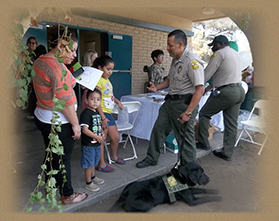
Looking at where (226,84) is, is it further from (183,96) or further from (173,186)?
(173,186)

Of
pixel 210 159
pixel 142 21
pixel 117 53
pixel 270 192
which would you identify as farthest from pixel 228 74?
pixel 142 21

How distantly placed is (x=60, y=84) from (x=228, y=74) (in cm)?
256

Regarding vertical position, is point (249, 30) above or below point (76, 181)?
above

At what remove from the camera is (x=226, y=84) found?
3.29 metres

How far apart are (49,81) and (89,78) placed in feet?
1.98

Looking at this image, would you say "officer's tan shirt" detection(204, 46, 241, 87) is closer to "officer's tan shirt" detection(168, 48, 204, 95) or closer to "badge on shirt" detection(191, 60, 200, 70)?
"officer's tan shirt" detection(168, 48, 204, 95)

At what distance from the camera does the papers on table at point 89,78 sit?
Result: 223cm

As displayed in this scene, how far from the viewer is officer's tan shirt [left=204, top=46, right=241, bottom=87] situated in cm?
322

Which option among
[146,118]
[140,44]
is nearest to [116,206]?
[146,118]

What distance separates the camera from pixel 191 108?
2480 mm

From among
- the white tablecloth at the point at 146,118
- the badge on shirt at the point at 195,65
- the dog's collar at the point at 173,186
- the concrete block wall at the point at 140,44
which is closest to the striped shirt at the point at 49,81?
the dog's collar at the point at 173,186

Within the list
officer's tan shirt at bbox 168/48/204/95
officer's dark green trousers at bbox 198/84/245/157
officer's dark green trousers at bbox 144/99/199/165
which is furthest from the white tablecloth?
officer's dark green trousers at bbox 198/84/245/157

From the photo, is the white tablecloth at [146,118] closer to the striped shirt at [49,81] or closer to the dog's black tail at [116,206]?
the dog's black tail at [116,206]

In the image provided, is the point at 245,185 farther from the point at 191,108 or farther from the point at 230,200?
the point at 191,108
